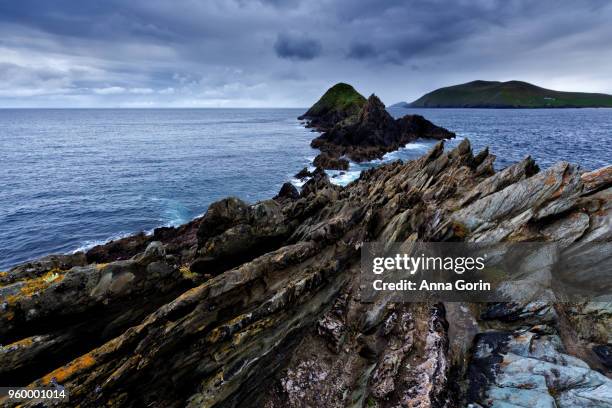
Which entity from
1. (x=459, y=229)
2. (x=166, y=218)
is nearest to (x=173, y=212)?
(x=166, y=218)

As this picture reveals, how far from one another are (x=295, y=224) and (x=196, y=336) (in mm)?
11478

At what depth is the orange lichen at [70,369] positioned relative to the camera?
449 inches

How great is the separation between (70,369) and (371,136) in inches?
3773

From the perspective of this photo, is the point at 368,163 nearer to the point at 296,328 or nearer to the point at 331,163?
the point at 331,163

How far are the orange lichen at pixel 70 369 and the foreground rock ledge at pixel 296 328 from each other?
42mm

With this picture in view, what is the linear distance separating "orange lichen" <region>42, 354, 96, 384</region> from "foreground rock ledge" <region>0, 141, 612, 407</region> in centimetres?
4

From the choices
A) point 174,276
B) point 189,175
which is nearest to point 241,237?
point 174,276

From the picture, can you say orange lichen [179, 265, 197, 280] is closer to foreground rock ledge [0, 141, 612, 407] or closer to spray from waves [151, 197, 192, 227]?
foreground rock ledge [0, 141, 612, 407]

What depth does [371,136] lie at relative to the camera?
326 feet

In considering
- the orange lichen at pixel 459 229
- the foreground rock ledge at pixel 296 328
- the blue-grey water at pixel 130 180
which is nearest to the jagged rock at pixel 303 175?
the blue-grey water at pixel 130 180

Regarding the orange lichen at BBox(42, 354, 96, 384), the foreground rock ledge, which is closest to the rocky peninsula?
the foreground rock ledge

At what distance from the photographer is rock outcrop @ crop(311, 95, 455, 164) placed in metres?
90.2

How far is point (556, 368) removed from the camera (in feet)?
41.9

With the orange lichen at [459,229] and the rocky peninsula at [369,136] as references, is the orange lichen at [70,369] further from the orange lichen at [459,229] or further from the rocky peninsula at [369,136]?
the rocky peninsula at [369,136]
